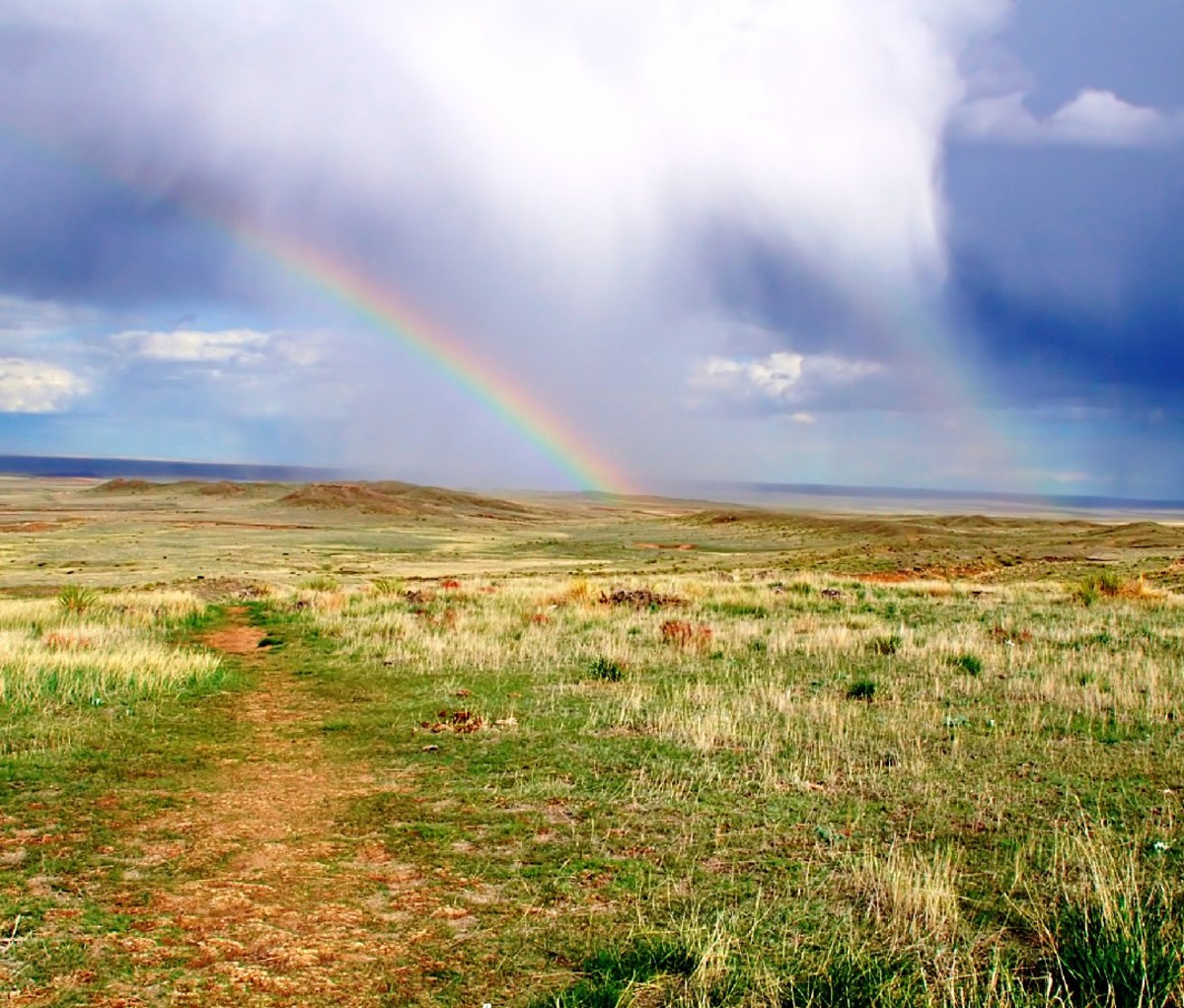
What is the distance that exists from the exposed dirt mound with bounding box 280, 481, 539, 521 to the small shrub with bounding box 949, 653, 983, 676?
11078 centimetres

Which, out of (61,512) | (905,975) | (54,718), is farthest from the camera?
(61,512)

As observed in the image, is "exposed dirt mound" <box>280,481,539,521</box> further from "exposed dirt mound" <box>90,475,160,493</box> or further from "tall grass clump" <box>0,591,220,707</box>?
"tall grass clump" <box>0,591,220,707</box>

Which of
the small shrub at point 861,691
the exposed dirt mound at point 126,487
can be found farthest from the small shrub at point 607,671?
the exposed dirt mound at point 126,487

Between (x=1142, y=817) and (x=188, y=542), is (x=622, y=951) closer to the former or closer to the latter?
(x=1142, y=817)

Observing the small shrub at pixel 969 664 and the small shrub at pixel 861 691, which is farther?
the small shrub at pixel 969 664

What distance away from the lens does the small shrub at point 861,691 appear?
12.7 meters

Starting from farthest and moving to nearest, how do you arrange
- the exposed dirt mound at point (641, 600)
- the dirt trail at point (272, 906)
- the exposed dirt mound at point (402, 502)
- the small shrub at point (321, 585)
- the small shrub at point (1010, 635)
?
the exposed dirt mound at point (402, 502) < the small shrub at point (321, 585) < the exposed dirt mound at point (641, 600) < the small shrub at point (1010, 635) < the dirt trail at point (272, 906)

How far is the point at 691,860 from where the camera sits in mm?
6824

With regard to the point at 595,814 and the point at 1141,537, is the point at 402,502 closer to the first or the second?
the point at 1141,537

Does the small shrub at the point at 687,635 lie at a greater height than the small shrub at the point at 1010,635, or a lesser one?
lesser

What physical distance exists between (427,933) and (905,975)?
2.82 m

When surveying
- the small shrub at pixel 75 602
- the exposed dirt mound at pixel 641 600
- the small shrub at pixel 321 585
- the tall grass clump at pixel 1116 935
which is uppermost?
the tall grass clump at pixel 1116 935

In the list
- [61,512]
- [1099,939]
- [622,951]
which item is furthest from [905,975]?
[61,512]

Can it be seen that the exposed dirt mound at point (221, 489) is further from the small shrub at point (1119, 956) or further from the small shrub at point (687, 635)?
the small shrub at point (1119, 956)
